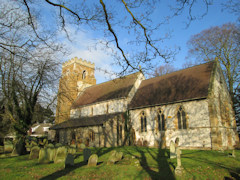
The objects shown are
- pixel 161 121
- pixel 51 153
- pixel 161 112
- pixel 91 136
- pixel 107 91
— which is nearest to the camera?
pixel 51 153

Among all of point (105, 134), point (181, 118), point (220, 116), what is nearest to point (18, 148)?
point (105, 134)

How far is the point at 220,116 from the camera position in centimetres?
1691

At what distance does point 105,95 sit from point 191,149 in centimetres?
1409

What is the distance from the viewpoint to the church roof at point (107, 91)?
956 inches

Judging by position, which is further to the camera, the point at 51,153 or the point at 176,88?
the point at 176,88

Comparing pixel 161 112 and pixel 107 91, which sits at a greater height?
pixel 107 91

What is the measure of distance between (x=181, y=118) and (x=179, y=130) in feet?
3.84

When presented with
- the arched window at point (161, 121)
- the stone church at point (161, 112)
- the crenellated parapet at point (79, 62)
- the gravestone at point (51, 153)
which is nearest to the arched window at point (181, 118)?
the stone church at point (161, 112)

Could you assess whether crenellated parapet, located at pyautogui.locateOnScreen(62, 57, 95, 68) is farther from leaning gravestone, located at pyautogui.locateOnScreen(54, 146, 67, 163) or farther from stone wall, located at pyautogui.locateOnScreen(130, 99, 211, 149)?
leaning gravestone, located at pyautogui.locateOnScreen(54, 146, 67, 163)

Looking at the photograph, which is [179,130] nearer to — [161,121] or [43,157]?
[161,121]

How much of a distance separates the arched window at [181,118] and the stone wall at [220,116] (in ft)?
8.04

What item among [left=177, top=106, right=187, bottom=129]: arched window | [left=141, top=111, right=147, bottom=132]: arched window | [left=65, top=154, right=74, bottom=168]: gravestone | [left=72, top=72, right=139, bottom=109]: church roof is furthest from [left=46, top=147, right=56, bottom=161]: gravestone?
[left=72, top=72, right=139, bottom=109]: church roof

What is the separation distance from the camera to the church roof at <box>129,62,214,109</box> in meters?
17.4

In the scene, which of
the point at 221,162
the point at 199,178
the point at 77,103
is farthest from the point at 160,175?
the point at 77,103
